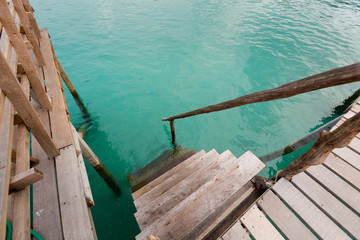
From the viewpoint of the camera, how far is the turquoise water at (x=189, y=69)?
19.4ft

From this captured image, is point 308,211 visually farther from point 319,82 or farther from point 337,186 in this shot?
point 319,82

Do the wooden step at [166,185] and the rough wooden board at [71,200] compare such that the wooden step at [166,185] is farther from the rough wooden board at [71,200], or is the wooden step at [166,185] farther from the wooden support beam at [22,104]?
the wooden support beam at [22,104]

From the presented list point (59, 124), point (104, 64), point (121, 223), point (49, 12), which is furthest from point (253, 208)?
point (49, 12)

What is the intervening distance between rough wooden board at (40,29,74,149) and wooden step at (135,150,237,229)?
5.16 feet

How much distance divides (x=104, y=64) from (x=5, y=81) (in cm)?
976

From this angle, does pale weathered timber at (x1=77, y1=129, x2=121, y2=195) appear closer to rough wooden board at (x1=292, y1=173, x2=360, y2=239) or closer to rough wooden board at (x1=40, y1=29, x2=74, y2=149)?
rough wooden board at (x1=40, y1=29, x2=74, y2=149)

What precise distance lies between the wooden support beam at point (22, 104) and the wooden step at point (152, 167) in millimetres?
2610

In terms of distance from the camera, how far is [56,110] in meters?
2.89

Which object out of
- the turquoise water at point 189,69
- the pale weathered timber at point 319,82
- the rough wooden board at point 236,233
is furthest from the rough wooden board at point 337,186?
the turquoise water at point 189,69

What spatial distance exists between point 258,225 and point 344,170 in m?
1.97

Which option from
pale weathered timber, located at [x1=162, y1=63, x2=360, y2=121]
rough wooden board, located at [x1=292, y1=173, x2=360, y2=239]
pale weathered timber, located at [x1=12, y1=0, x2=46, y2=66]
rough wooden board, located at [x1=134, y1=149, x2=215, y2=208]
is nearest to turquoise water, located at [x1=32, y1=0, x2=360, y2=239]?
rough wooden board, located at [x1=134, y1=149, x2=215, y2=208]

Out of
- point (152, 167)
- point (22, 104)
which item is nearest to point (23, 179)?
point (22, 104)

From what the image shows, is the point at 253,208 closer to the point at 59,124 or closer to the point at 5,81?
the point at 5,81

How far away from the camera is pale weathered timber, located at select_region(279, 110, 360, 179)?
57.1 inches
